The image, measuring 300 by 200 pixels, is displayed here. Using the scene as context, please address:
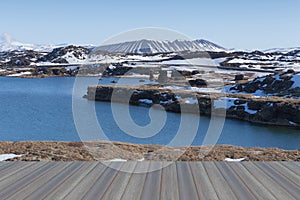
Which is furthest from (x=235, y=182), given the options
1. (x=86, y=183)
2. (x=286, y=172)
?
(x=86, y=183)

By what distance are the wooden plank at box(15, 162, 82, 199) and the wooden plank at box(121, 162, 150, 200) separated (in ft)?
3.04

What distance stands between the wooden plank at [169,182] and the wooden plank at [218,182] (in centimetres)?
50

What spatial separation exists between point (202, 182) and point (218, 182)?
0.71ft

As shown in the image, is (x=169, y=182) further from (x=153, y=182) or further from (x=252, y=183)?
(x=252, y=183)

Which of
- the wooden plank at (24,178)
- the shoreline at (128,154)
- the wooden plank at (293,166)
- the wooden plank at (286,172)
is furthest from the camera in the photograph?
the shoreline at (128,154)

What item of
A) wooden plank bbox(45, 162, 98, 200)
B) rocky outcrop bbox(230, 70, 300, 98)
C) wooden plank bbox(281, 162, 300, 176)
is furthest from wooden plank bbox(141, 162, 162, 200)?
rocky outcrop bbox(230, 70, 300, 98)

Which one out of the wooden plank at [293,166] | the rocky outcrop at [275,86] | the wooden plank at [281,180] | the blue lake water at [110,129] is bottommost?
the blue lake water at [110,129]

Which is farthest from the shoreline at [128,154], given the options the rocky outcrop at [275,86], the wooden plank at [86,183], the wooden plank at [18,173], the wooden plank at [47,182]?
the rocky outcrop at [275,86]

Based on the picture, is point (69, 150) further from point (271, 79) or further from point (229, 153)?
point (271, 79)

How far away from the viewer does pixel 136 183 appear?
4387mm

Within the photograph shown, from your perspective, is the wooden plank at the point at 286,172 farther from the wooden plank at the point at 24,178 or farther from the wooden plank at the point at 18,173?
the wooden plank at the point at 18,173

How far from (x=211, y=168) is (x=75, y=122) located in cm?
2249

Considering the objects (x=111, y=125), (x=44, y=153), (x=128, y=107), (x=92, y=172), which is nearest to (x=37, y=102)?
(x=128, y=107)

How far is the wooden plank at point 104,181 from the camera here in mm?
3911
